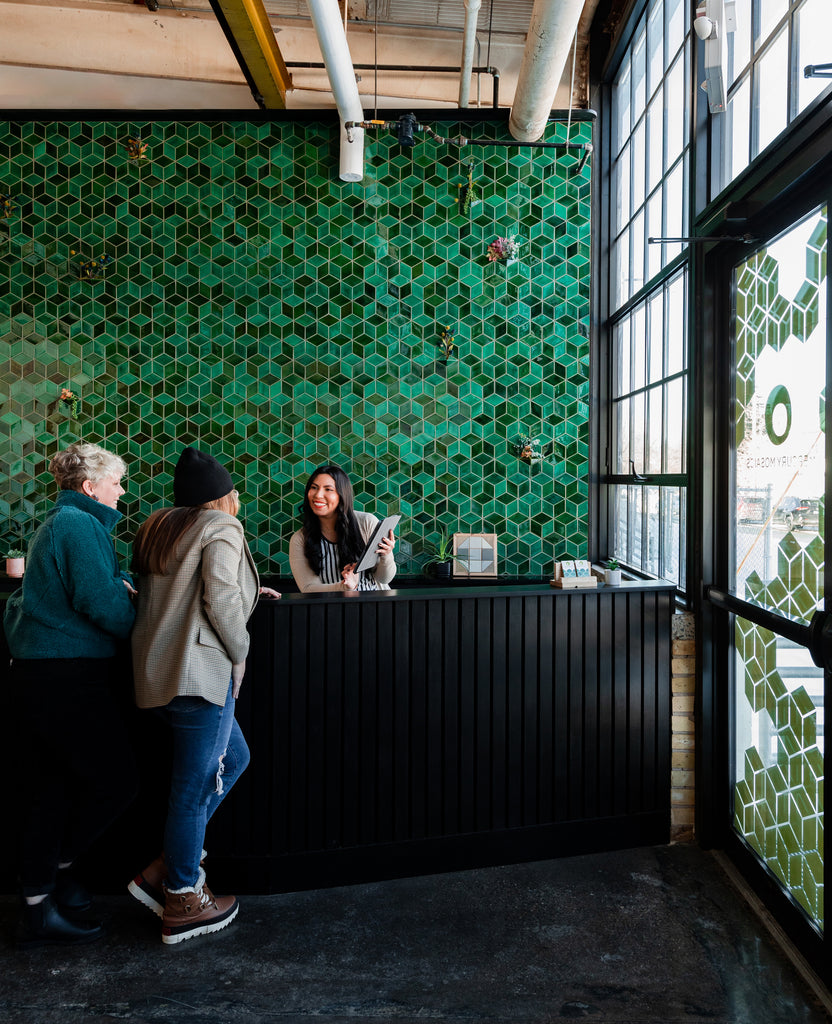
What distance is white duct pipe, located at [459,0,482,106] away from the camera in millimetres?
3397

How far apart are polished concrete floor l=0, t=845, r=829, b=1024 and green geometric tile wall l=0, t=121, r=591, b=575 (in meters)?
2.19

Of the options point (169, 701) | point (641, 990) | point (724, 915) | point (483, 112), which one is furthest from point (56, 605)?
point (483, 112)

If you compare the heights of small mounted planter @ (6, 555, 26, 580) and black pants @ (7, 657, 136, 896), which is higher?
small mounted planter @ (6, 555, 26, 580)

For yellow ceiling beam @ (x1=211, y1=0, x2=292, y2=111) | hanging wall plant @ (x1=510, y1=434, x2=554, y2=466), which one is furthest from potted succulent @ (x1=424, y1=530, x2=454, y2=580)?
yellow ceiling beam @ (x1=211, y1=0, x2=292, y2=111)

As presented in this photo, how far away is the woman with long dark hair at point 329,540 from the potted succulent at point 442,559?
3.33 feet

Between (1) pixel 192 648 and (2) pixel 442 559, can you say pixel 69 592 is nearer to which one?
(1) pixel 192 648

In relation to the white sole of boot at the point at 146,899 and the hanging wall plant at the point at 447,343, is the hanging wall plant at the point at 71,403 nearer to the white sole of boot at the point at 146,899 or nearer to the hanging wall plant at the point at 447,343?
the hanging wall plant at the point at 447,343

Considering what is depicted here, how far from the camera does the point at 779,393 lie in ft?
8.13

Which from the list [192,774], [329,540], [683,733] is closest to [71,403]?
[329,540]

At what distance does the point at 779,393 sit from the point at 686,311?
0.92 m

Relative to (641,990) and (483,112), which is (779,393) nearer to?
(641,990)

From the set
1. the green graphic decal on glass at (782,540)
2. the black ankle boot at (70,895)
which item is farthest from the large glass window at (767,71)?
the black ankle boot at (70,895)

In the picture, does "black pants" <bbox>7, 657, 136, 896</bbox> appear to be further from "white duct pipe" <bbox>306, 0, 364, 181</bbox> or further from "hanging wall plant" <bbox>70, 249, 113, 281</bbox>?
"hanging wall plant" <bbox>70, 249, 113, 281</bbox>

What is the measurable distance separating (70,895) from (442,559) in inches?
103
